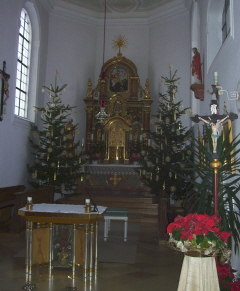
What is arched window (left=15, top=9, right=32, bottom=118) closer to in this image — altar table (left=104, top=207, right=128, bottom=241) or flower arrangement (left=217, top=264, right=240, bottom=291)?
altar table (left=104, top=207, right=128, bottom=241)

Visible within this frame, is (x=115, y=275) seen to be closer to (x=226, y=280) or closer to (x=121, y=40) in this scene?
(x=226, y=280)

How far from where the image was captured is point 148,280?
5117 millimetres

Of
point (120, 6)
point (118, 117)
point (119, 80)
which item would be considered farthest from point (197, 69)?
point (120, 6)

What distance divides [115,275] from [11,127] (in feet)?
21.9

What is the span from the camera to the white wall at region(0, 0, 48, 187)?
33.1 feet

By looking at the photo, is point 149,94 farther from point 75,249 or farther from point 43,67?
point 75,249

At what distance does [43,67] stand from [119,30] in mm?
4100

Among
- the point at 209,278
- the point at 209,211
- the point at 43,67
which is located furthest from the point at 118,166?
the point at 209,278

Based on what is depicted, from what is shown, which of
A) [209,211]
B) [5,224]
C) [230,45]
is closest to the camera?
[209,211]

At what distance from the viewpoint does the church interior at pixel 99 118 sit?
539 centimetres

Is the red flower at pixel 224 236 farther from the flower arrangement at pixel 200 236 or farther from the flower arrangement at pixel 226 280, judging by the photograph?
the flower arrangement at pixel 226 280

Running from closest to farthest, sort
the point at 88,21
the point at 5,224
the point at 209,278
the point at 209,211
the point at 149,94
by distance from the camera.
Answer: the point at 209,278 < the point at 209,211 < the point at 5,224 < the point at 149,94 < the point at 88,21

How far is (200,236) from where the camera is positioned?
3225 mm

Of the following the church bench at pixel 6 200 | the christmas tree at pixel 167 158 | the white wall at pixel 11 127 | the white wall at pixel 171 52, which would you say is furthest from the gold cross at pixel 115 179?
the church bench at pixel 6 200
